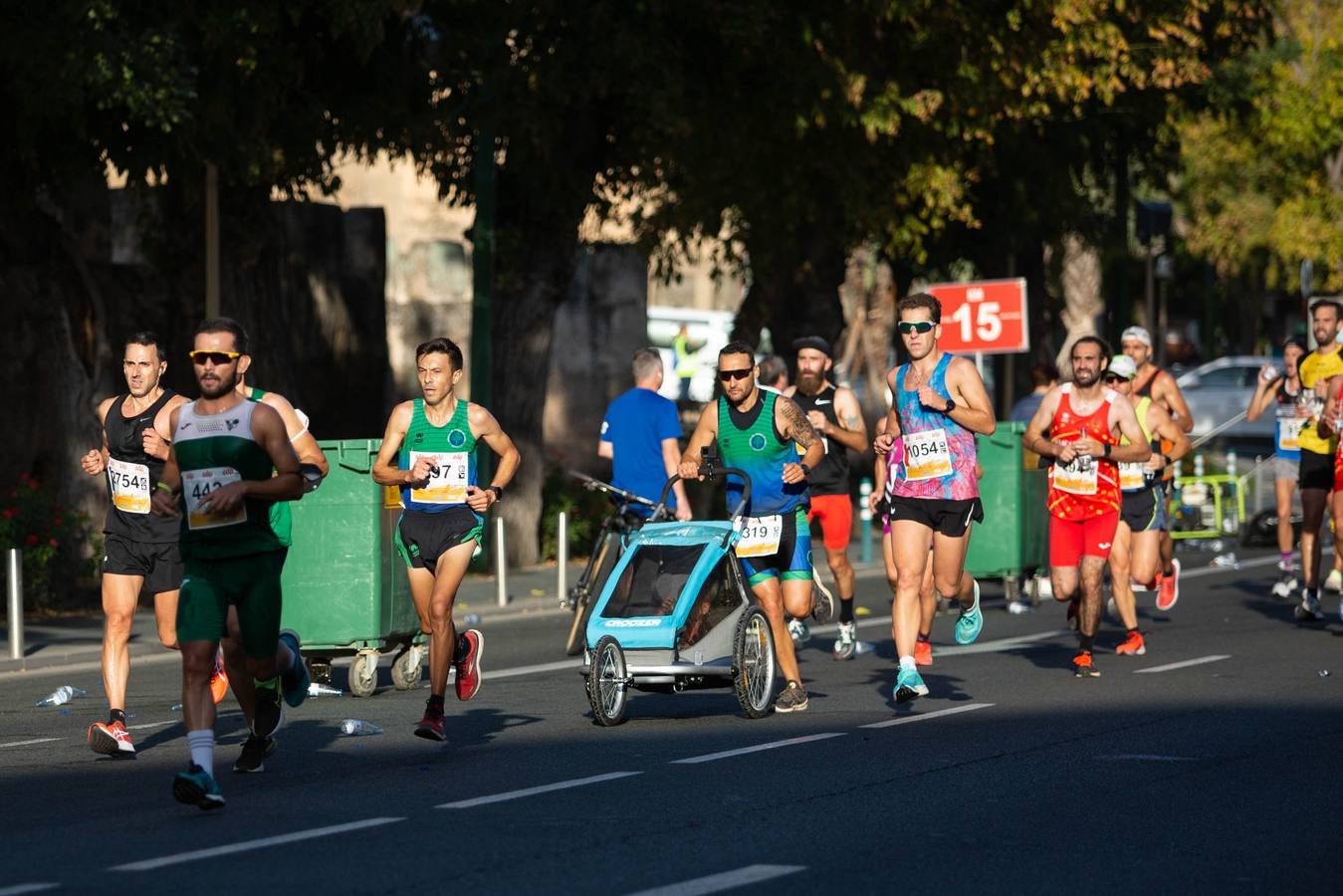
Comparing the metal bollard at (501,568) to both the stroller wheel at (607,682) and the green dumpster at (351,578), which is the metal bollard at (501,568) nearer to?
the green dumpster at (351,578)

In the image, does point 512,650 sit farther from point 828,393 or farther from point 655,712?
point 655,712

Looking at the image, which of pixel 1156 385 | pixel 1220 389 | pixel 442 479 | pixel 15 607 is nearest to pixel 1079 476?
pixel 1156 385

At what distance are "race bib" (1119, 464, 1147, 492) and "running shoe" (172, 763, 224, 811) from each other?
888cm

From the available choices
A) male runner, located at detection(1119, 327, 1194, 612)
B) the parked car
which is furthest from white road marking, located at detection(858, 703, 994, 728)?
the parked car

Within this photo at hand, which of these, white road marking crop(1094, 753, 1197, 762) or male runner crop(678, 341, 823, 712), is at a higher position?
male runner crop(678, 341, 823, 712)

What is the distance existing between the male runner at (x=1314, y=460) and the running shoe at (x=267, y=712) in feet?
31.3

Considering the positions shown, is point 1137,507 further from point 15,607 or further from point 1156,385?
point 15,607

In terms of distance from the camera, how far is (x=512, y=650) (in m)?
16.5

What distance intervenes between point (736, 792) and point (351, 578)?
4756 mm

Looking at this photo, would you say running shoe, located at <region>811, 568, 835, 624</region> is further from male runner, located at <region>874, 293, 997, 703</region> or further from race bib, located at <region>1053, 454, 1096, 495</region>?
race bib, located at <region>1053, 454, 1096, 495</region>

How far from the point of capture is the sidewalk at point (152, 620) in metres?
16.1

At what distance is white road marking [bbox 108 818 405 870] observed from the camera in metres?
7.73

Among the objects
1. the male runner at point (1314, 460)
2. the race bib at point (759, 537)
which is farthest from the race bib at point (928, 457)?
the male runner at point (1314, 460)

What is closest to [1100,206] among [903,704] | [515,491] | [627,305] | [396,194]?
[627,305]
